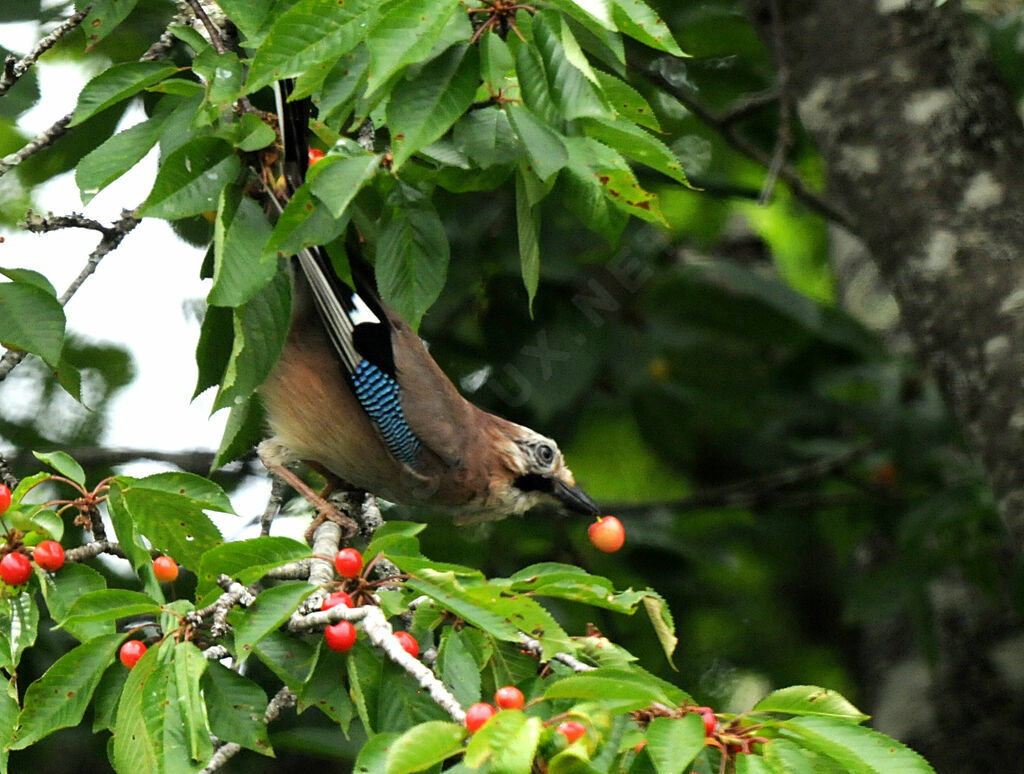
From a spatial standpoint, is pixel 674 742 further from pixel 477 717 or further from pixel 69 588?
pixel 69 588

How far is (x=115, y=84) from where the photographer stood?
256cm

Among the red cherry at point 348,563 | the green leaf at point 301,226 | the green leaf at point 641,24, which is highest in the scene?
the green leaf at point 641,24

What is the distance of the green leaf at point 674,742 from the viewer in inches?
67.1

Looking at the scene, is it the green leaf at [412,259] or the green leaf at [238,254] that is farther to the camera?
the green leaf at [412,259]

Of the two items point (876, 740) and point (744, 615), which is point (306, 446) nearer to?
point (876, 740)

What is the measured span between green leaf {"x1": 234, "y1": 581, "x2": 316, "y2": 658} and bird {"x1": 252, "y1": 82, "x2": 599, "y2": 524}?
1442 millimetres

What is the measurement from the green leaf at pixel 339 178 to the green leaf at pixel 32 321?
747 millimetres

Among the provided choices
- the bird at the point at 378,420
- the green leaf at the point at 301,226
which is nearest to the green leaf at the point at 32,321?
the green leaf at the point at 301,226

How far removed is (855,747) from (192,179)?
1618 millimetres

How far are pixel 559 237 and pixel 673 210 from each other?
6.63 ft

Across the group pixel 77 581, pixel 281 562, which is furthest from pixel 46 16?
pixel 281 562

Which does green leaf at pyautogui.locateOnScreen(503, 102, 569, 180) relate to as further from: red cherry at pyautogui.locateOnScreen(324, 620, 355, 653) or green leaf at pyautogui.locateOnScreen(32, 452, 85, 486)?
green leaf at pyautogui.locateOnScreen(32, 452, 85, 486)

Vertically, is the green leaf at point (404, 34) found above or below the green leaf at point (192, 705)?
above

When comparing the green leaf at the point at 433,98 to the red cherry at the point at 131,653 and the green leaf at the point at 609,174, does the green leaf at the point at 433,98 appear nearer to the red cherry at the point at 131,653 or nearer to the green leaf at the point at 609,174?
the green leaf at the point at 609,174
